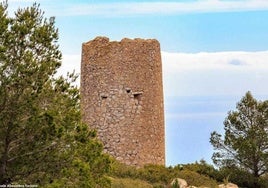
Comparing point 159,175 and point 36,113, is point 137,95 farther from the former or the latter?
point 36,113

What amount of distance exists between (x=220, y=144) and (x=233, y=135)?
0.62 m

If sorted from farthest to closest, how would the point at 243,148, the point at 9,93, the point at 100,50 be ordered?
1. the point at 100,50
2. the point at 243,148
3. the point at 9,93

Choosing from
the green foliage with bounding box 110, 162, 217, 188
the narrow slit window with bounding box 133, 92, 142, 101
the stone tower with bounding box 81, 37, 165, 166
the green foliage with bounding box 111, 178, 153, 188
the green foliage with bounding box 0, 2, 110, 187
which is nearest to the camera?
the green foliage with bounding box 0, 2, 110, 187

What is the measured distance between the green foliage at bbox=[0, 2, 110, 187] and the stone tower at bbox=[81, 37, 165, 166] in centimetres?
1211

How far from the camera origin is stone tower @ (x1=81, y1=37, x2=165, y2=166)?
2853 cm

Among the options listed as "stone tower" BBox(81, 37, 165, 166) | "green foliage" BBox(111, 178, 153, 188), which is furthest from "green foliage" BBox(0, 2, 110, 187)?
"stone tower" BBox(81, 37, 165, 166)

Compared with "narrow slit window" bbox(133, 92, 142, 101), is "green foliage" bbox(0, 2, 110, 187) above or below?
below

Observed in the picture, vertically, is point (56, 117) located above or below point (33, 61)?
below

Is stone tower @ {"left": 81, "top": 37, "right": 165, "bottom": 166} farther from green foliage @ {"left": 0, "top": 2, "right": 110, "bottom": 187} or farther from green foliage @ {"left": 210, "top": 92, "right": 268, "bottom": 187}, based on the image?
green foliage @ {"left": 0, "top": 2, "right": 110, "bottom": 187}

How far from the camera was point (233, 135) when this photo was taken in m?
27.8

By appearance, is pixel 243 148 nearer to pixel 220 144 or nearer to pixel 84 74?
pixel 220 144

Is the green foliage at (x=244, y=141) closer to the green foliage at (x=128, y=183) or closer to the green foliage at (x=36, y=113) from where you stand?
the green foliage at (x=128, y=183)

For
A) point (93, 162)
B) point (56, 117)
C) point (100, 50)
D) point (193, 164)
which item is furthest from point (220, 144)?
point (56, 117)

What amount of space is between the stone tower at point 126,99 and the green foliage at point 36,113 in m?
12.1
